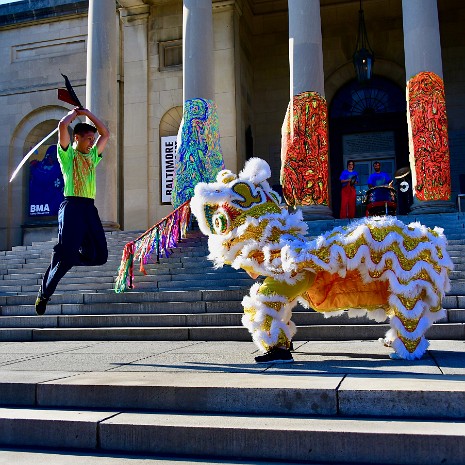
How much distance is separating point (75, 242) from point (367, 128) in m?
15.6

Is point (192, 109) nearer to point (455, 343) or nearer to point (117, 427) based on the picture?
point (455, 343)

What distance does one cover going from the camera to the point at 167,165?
18.6 meters

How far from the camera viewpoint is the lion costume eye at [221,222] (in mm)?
4855

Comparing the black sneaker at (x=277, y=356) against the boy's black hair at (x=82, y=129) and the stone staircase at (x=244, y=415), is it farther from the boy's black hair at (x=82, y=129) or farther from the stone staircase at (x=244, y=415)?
the boy's black hair at (x=82, y=129)

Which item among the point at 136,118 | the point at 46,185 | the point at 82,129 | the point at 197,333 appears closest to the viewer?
the point at 82,129

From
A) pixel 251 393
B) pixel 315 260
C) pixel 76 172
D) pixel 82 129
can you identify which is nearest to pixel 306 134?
pixel 82 129

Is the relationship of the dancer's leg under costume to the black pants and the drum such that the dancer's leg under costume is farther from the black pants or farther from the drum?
the drum

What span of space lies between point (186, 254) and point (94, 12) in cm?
882

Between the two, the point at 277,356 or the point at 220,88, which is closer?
the point at 277,356

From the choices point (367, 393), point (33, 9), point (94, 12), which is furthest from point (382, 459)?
point (33, 9)

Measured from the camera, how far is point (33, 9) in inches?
858

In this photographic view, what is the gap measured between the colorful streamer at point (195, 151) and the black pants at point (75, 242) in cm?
805

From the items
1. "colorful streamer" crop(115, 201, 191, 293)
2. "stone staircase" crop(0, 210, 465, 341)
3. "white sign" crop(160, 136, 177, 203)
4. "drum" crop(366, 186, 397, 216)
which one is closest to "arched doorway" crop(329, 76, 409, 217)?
"white sign" crop(160, 136, 177, 203)

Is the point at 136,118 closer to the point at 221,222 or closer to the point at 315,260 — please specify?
the point at 221,222
